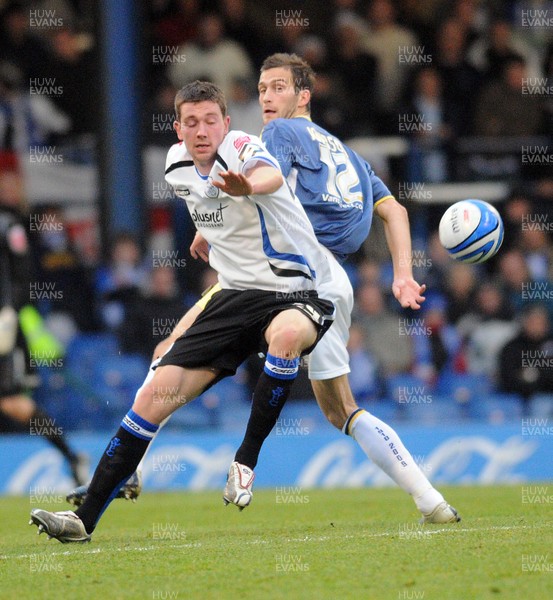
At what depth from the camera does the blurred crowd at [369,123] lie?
12.1 meters

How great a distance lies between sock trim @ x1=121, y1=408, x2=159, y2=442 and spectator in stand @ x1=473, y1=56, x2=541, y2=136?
9.41 metres

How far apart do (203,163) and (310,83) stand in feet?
4.30

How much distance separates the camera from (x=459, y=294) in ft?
41.4

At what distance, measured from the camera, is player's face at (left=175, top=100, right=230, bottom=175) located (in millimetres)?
5473

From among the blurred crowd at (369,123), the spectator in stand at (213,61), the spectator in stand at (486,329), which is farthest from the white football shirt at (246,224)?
the spectator in stand at (213,61)

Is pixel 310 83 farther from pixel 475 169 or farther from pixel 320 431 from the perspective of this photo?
pixel 475 169

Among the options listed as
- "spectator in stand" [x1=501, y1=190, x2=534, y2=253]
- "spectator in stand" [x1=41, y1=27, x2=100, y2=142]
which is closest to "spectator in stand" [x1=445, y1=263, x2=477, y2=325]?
"spectator in stand" [x1=501, y1=190, x2=534, y2=253]

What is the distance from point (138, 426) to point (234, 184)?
3.96 feet

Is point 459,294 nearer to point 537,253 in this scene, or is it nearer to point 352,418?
point 537,253

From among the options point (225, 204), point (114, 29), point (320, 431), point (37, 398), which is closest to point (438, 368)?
point (320, 431)

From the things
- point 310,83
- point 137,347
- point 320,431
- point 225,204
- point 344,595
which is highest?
point 310,83

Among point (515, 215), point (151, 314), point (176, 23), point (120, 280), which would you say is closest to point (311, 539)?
point (151, 314)

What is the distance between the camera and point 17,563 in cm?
505

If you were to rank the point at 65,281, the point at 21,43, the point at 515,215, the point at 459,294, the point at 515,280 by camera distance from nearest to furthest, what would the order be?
the point at 65,281
the point at 459,294
the point at 515,280
the point at 515,215
the point at 21,43
